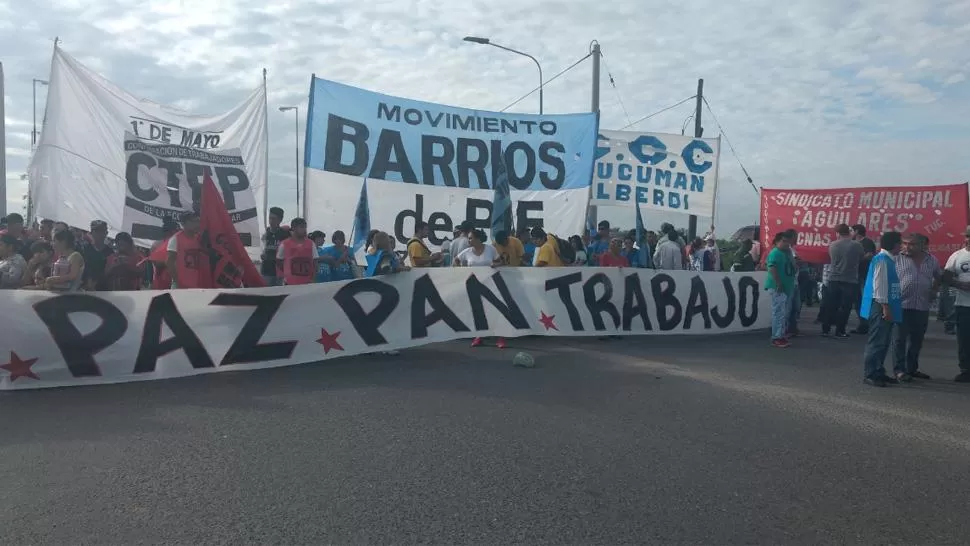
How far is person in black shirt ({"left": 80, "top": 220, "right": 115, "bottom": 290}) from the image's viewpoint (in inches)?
332

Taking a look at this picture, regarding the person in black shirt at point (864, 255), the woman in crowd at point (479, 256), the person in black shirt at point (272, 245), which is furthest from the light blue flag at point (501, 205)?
the person in black shirt at point (864, 255)

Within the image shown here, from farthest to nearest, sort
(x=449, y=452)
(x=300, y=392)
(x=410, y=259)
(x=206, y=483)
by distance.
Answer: (x=410, y=259) < (x=300, y=392) < (x=449, y=452) < (x=206, y=483)

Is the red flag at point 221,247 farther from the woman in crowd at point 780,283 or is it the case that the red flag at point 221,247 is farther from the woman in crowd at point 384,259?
the woman in crowd at point 780,283

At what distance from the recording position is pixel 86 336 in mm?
7023

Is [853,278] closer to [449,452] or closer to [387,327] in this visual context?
[387,327]

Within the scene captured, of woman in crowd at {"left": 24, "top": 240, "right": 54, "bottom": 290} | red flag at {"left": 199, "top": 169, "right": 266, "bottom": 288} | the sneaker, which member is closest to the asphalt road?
the sneaker

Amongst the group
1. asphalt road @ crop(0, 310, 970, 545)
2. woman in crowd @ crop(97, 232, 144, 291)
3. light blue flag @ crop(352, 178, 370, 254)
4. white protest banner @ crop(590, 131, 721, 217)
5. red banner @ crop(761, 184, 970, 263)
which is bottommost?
asphalt road @ crop(0, 310, 970, 545)

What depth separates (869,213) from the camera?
514 inches

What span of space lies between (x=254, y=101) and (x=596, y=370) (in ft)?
22.7

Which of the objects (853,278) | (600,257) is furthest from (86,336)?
(853,278)

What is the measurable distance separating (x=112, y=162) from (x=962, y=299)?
1057 cm

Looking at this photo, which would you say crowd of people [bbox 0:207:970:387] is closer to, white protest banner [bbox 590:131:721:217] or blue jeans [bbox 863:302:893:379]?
blue jeans [bbox 863:302:893:379]

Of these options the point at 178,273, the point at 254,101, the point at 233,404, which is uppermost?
the point at 254,101

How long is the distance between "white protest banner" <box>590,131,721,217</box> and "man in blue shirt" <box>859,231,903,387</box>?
7.33m
